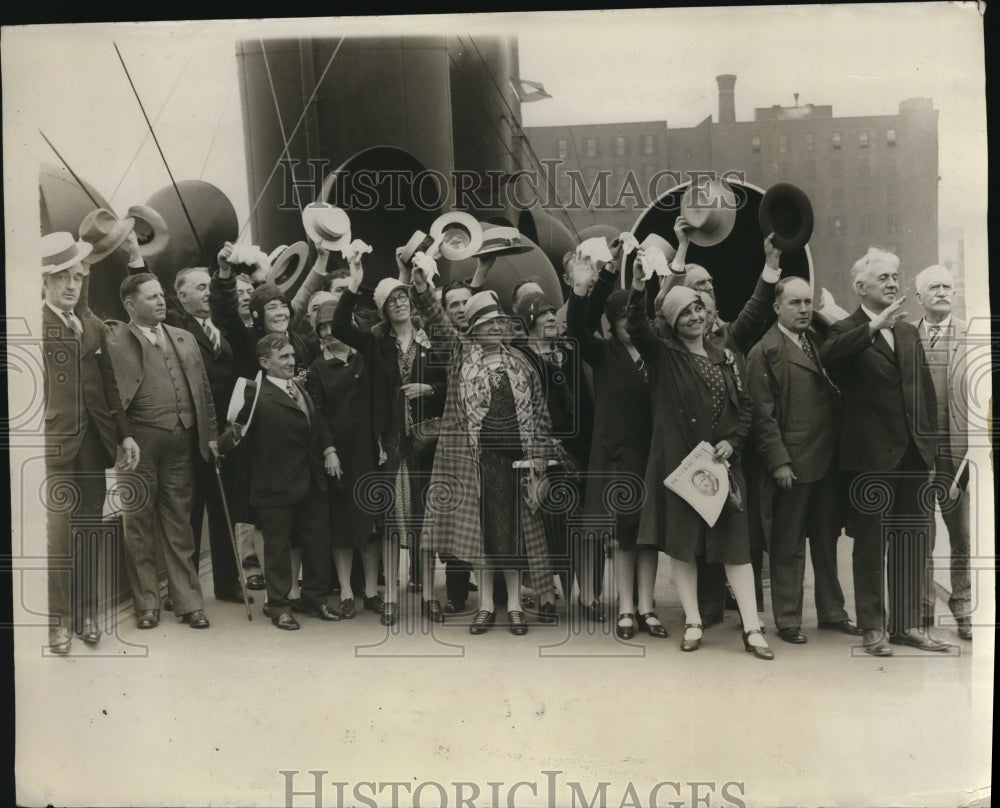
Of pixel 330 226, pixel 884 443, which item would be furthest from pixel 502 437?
pixel 884 443

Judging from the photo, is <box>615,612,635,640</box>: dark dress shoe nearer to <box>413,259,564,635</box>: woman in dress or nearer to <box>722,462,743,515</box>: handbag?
<box>413,259,564,635</box>: woman in dress

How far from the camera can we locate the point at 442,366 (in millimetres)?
4473

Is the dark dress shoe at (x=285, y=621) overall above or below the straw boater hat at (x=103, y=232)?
below

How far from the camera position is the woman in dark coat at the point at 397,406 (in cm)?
449

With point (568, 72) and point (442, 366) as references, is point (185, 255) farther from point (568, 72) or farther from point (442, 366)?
point (568, 72)

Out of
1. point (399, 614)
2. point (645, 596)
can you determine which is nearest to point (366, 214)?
point (399, 614)

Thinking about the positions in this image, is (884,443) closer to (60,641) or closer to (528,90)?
(528,90)

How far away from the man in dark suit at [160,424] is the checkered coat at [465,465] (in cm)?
110

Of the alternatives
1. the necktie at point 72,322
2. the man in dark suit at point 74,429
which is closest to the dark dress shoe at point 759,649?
the man in dark suit at point 74,429

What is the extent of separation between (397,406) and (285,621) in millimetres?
1116

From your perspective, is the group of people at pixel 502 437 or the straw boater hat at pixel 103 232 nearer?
the group of people at pixel 502 437

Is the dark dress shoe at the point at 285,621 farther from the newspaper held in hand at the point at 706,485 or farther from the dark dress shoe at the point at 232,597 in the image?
the newspaper held in hand at the point at 706,485

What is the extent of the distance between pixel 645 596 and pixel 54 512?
275cm

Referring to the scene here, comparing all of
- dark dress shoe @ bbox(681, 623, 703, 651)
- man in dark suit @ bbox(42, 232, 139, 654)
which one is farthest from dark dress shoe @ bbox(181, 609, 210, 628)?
dark dress shoe @ bbox(681, 623, 703, 651)
